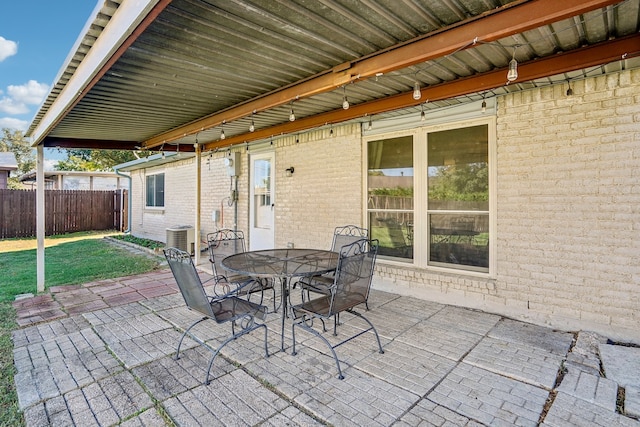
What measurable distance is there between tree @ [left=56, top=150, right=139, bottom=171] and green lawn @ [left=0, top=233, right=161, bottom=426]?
1149 centimetres

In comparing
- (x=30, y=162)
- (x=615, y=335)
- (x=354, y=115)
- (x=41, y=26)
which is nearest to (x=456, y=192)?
(x=354, y=115)

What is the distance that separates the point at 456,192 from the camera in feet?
14.3

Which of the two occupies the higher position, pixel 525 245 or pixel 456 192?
pixel 456 192

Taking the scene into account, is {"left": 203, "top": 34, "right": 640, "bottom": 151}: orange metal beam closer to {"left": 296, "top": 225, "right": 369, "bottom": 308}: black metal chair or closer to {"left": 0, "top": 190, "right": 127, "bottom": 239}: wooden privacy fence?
{"left": 296, "top": 225, "right": 369, "bottom": 308}: black metal chair

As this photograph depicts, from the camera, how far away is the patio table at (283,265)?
121 inches

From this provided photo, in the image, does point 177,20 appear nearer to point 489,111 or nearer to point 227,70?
point 227,70

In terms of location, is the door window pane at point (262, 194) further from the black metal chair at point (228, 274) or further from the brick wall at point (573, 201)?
the brick wall at point (573, 201)

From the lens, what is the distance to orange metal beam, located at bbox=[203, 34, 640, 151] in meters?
2.71

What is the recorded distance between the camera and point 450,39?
246 cm

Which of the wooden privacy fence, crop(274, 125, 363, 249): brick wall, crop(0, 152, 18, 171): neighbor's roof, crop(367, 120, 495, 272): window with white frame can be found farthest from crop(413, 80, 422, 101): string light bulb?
crop(0, 152, 18, 171): neighbor's roof

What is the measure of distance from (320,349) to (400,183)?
2.72 meters

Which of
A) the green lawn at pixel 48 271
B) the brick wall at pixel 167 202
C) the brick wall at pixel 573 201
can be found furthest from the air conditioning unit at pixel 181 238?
the brick wall at pixel 573 201

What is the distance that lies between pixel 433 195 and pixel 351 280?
2.19m

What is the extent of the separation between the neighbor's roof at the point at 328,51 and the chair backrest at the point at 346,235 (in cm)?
165
